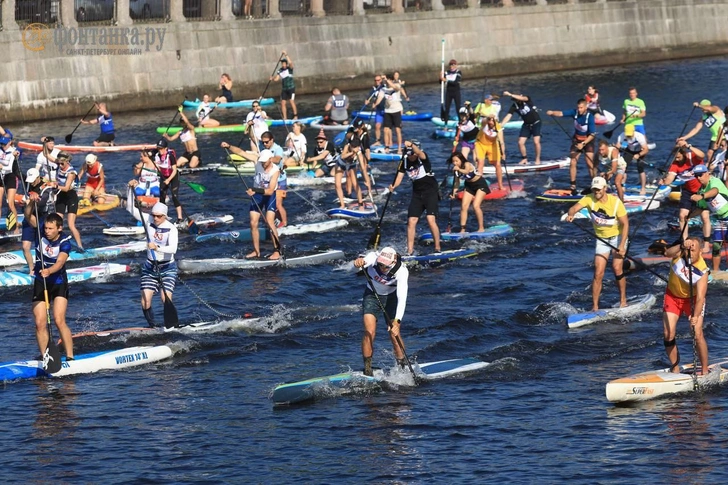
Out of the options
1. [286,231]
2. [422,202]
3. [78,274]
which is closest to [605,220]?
[422,202]

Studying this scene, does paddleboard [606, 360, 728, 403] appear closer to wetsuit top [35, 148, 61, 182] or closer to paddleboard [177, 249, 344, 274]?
paddleboard [177, 249, 344, 274]

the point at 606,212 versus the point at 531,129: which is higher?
the point at 531,129

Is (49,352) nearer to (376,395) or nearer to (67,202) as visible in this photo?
(376,395)

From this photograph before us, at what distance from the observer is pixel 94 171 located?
1162 inches

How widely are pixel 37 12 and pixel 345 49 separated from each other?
47.1 feet

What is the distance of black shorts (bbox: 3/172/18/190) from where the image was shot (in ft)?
89.2

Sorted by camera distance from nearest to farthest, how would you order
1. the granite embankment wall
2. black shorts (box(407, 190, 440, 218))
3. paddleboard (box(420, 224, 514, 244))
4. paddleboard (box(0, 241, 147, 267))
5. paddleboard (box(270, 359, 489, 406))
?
paddleboard (box(270, 359, 489, 406)), black shorts (box(407, 190, 440, 218)), paddleboard (box(0, 241, 147, 267)), paddleboard (box(420, 224, 514, 244)), the granite embankment wall

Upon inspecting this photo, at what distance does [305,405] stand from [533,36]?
4636cm

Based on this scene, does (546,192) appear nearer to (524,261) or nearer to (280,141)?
(524,261)

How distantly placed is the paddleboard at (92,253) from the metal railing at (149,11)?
71.5 feet

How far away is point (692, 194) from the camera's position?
23.1m

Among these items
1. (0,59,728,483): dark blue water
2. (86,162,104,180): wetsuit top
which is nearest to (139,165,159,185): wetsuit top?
(0,59,728,483): dark blue water

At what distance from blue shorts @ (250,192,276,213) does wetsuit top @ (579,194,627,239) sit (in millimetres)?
6902

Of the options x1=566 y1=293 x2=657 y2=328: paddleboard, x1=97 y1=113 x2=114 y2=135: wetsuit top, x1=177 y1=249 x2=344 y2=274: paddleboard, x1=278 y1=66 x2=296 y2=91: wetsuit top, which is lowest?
x1=566 y1=293 x2=657 y2=328: paddleboard
